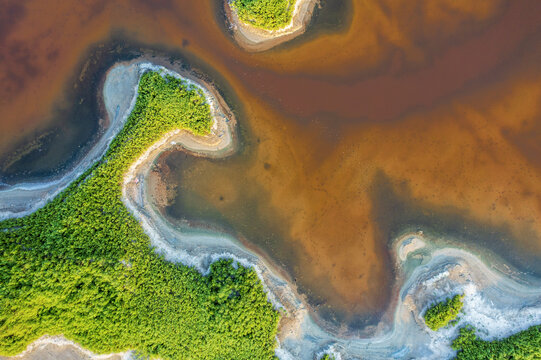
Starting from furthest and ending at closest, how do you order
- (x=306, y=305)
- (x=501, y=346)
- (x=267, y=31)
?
1. (x=306, y=305)
2. (x=267, y=31)
3. (x=501, y=346)

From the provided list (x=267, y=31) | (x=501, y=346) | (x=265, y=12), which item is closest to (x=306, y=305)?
(x=501, y=346)

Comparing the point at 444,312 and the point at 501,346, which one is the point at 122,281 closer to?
the point at 444,312

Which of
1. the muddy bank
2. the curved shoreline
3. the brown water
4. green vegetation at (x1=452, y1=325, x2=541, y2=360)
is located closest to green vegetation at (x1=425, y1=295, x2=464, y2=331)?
the curved shoreline

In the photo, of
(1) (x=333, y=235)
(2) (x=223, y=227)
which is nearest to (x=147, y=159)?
(2) (x=223, y=227)

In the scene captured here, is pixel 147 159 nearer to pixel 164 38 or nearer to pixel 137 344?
pixel 164 38

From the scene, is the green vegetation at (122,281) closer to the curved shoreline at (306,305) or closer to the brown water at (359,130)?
the curved shoreline at (306,305)

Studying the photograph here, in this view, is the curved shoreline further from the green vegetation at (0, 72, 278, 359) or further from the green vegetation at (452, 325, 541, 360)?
the green vegetation at (0, 72, 278, 359)

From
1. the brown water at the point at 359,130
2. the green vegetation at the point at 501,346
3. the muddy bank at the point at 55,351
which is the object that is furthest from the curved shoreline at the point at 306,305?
the muddy bank at the point at 55,351
